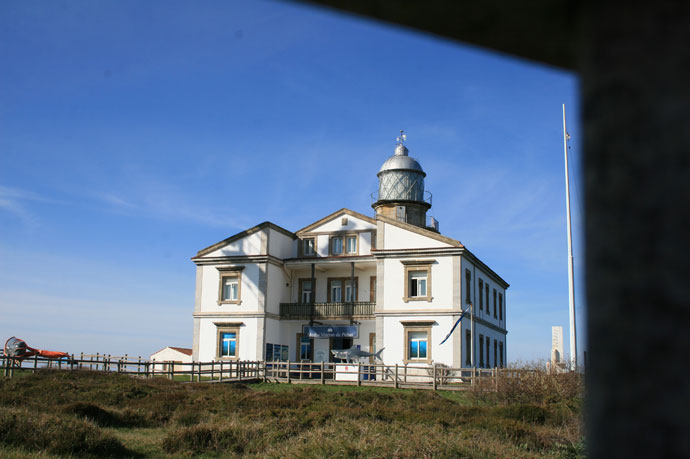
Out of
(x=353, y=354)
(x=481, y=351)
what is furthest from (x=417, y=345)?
(x=481, y=351)

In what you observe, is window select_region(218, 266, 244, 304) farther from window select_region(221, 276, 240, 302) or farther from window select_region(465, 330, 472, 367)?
window select_region(465, 330, 472, 367)

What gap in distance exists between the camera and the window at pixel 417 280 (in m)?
31.3

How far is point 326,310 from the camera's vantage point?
113 ft

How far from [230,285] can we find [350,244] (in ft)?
22.6

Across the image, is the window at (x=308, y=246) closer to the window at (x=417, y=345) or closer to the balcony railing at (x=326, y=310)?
the balcony railing at (x=326, y=310)

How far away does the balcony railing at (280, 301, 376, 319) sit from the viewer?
3344 centimetres

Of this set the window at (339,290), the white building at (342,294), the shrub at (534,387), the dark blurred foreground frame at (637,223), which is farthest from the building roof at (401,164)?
the dark blurred foreground frame at (637,223)

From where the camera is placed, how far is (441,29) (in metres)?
1.13

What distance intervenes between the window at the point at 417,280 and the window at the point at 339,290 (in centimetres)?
430

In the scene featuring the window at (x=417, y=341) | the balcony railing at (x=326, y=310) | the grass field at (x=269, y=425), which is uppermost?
the balcony railing at (x=326, y=310)

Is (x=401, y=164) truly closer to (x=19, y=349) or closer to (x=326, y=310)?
(x=326, y=310)

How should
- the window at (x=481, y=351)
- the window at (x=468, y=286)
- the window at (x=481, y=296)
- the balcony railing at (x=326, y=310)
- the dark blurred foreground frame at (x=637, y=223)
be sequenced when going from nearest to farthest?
the dark blurred foreground frame at (x=637, y=223) → the window at (x=468, y=286) → the balcony railing at (x=326, y=310) → the window at (x=481, y=351) → the window at (x=481, y=296)

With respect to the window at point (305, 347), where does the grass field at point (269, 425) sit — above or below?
below

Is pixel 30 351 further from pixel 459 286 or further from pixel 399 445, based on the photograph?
pixel 399 445
